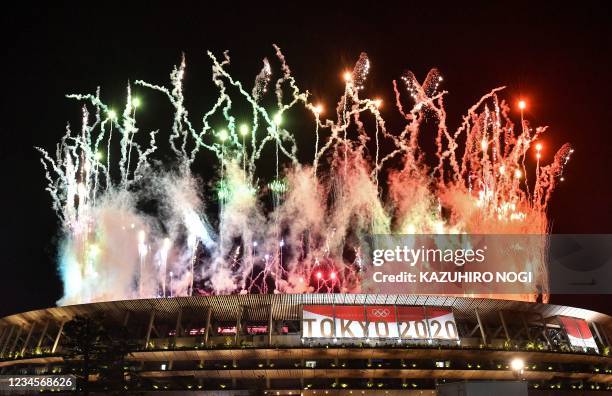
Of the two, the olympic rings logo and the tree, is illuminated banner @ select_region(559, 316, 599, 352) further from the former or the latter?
the tree

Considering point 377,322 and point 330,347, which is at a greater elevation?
point 377,322

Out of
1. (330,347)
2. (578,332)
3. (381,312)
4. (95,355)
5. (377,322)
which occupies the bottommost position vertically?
(95,355)

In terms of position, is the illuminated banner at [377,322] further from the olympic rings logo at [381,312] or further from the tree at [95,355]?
the tree at [95,355]

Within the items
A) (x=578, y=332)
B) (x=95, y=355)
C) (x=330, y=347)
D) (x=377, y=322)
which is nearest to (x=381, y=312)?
(x=377, y=322)

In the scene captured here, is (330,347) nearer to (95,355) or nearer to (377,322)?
(377,322)

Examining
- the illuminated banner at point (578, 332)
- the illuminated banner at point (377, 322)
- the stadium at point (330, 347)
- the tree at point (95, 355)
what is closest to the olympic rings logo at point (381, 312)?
the illuminated banner at point (377, 322)

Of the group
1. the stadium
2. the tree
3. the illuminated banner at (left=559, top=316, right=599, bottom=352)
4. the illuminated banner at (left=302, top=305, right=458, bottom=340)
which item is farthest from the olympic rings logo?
the tree
